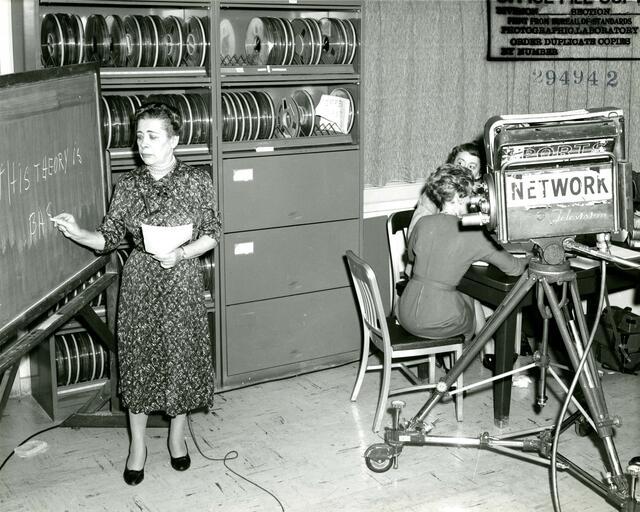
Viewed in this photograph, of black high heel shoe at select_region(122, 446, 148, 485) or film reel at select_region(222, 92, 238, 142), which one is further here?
film reel at select_region(222, 92, 238, 142)

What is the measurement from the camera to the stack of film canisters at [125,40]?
3.58m

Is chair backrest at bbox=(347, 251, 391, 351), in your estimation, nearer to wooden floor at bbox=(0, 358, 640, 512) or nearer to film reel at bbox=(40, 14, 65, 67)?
wooden floor at bbox=(0, 358, 640, 512)

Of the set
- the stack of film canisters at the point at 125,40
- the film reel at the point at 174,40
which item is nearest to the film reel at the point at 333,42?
the stack of film canisters at the point at 125,40

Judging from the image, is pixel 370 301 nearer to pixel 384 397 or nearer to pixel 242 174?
pixel 384 397

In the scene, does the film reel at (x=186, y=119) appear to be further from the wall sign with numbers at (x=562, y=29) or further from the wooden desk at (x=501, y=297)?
the wall sign with numbers at (x=562, y=29)

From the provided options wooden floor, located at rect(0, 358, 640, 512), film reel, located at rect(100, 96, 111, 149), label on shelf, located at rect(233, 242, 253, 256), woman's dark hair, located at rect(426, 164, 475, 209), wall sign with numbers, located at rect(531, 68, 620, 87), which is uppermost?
wall sign with numbers, located at rect(531, 68, 620, 87)

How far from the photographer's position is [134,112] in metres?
3.80

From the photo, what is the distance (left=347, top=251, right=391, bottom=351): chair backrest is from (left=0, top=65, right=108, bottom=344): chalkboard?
1105 mm

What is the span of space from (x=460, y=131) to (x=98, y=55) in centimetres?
225

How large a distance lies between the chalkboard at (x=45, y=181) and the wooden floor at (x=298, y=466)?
803 millimetres

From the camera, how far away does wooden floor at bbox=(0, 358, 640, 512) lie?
3225 millimetres

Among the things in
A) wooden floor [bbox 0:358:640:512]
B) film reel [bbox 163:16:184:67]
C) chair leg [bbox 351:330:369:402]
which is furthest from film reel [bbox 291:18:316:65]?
wooden floor [bbox 0:358:640:512]

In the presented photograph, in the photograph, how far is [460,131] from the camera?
5059mm

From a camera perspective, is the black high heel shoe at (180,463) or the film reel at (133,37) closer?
the black high heel shoe at (180,463)
